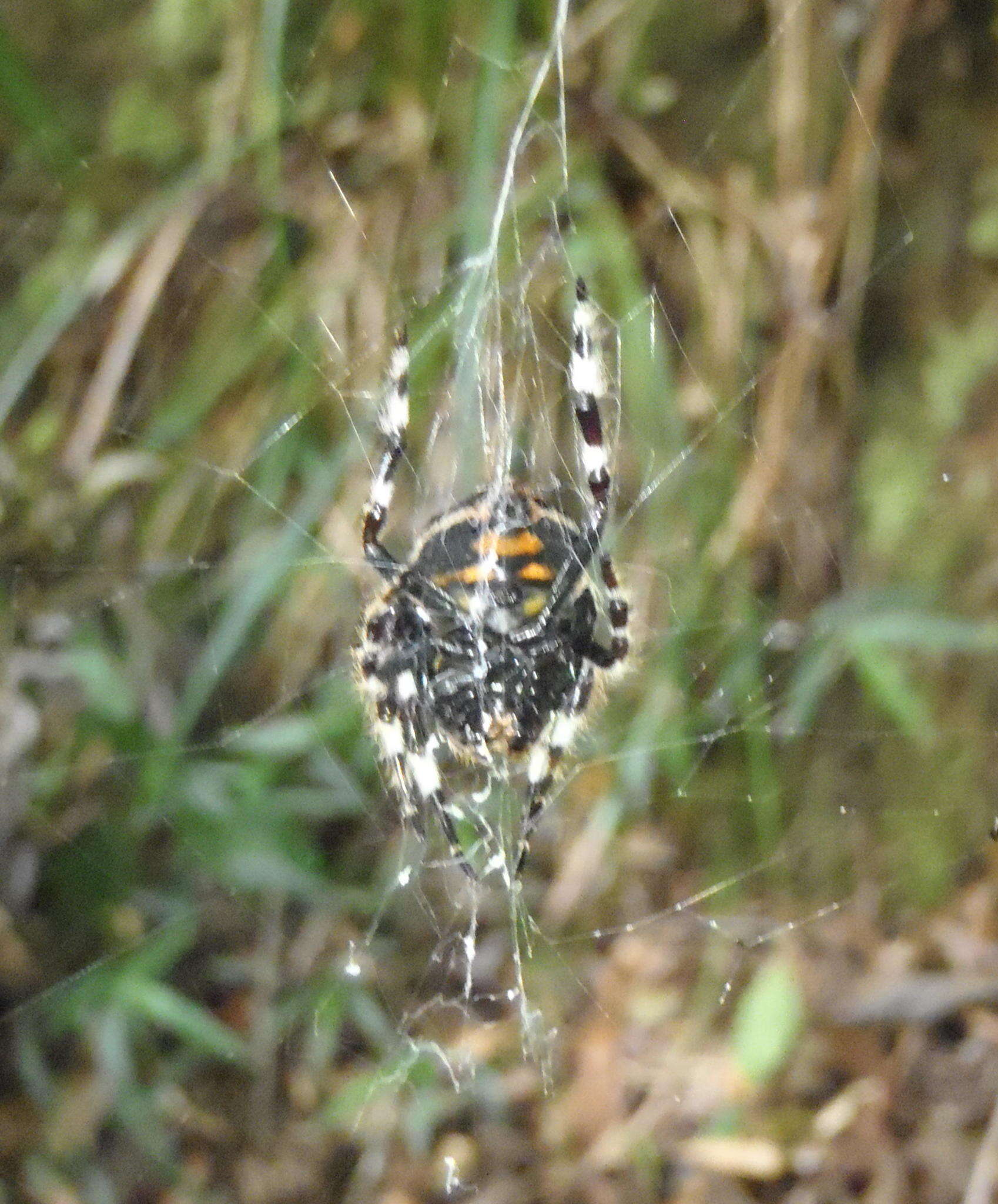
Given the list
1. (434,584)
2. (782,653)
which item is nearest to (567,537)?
(434,584)

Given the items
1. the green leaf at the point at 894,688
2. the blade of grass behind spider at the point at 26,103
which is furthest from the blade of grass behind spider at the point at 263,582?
the green leaf at the point at 894,688

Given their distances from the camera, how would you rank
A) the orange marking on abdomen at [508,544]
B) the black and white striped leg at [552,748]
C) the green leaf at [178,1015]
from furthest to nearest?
the green leaf at [178,1015] → the black and white striped leg at [552,748] → the orange marking on abdomen at [508,544]

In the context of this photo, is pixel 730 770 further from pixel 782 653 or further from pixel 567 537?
pixel 567 537

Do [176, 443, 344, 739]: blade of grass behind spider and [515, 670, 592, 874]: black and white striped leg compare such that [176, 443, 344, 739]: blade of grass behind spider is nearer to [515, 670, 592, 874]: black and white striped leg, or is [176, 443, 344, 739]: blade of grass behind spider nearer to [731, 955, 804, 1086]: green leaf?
[515, 670, 592, 874]: black and white striped leg

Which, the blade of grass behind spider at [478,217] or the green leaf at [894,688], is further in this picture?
the green leaf at [894,688]

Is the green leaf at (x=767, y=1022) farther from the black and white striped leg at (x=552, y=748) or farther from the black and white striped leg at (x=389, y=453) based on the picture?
the black and white striped leg at (x=389, y=453)

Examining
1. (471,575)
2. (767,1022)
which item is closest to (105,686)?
(471,575)

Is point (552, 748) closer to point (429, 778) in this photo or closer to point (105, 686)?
point (429, 778)
